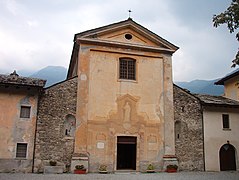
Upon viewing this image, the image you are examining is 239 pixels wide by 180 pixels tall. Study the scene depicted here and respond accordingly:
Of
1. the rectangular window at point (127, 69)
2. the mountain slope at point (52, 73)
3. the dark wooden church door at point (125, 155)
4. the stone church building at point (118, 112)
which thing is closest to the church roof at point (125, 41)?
the stone church building at point (118, 112)

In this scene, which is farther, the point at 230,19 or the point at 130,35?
the point at 130,35

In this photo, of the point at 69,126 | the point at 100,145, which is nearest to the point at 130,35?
the point at 69,126

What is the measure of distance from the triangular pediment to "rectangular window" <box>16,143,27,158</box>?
8.53m

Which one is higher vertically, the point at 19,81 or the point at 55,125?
the point at 19,81

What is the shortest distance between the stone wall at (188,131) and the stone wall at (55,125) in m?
7.47

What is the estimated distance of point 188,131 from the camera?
20406 millimetres

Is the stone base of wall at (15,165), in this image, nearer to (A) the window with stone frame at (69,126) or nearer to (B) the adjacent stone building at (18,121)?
(B) the adjacent stone building at (18,121)

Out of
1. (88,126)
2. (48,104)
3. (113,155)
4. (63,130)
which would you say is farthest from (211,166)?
(48,104)

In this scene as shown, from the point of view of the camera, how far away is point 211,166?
20.3m

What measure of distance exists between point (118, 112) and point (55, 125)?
14.0 feet

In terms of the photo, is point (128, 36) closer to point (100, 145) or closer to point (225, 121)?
point (100, 145)

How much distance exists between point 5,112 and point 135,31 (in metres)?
10.7

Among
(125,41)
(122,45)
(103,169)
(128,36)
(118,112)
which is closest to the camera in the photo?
(103,169)

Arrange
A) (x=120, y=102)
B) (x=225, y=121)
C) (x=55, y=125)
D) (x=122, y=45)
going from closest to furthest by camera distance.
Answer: (x=55, y=125), (x=120, y=102), (x=122, y=45), (x=225, y=121)
